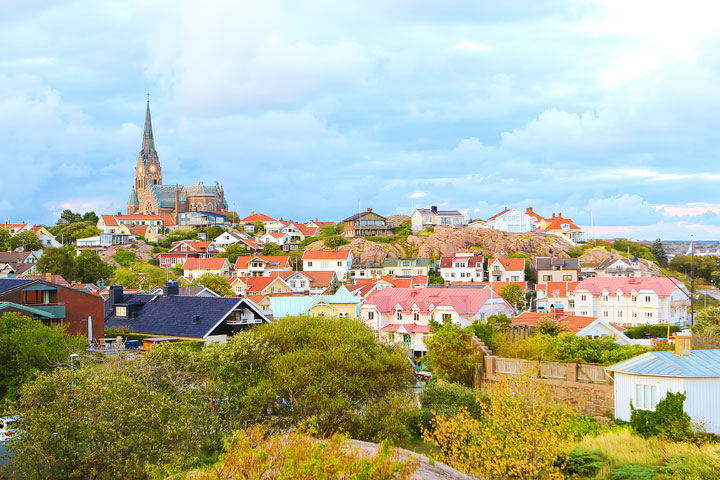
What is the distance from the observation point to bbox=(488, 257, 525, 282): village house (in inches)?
3986

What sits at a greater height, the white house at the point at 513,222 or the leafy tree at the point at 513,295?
the white house at the point at 513,222

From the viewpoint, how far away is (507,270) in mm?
101500

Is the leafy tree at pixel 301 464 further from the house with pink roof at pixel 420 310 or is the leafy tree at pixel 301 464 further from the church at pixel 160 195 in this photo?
the church at pixel 160 195

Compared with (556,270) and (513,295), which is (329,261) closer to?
(556,270)

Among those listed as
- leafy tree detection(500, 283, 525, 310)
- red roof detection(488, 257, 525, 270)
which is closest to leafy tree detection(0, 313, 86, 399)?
leafy tree detection(500, 283, 525, 310)

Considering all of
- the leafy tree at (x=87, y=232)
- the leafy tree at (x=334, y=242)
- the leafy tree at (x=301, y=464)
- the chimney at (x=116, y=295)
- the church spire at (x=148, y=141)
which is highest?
the church spire at (x=148, y=141)

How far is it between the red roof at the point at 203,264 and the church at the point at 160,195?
157ft

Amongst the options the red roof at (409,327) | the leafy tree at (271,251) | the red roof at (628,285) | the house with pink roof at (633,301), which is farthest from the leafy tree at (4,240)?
the red roof at (628,285)

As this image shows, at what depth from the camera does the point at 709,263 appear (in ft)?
403

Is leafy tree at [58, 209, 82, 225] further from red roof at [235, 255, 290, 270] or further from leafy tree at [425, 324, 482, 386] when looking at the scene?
leafy tree at [425, 324, 482, 386]

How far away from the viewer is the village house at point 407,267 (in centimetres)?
10638

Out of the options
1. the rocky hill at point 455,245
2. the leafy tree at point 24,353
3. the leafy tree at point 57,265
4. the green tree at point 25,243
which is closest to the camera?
the leafy tree at point 24,353

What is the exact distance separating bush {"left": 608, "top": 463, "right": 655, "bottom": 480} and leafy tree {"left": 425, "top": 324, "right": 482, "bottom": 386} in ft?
48.3

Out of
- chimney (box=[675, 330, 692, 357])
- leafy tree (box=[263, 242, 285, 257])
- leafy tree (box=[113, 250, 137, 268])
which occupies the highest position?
leafy tree (box=[263, 242, 285, 257])
